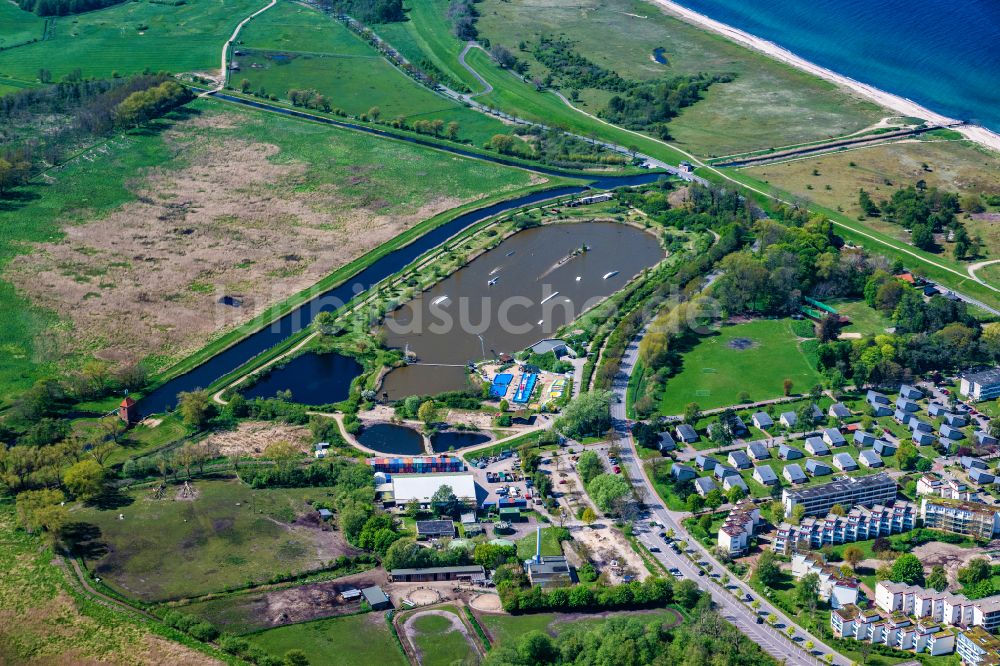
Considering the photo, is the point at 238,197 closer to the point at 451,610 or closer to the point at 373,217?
the point at 373,217

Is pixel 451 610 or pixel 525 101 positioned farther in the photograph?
pixel 525 101

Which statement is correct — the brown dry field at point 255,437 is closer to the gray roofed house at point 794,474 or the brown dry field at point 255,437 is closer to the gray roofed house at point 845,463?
the gray roofed house at point 794,474

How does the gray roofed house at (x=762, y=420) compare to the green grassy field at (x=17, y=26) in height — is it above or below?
below

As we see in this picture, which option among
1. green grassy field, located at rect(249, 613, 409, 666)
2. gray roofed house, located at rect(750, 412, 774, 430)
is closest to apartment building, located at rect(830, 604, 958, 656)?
gray roofed house, located at rect(750, 412, 774, 430)

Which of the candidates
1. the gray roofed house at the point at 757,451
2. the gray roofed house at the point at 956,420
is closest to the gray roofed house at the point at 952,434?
the gray roofed house at the point at 956,420

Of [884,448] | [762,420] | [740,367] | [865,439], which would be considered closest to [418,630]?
[762,420]

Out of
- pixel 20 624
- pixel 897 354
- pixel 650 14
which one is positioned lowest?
A: pixel 20 624

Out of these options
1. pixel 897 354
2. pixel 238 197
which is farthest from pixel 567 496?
pixel 238 197
